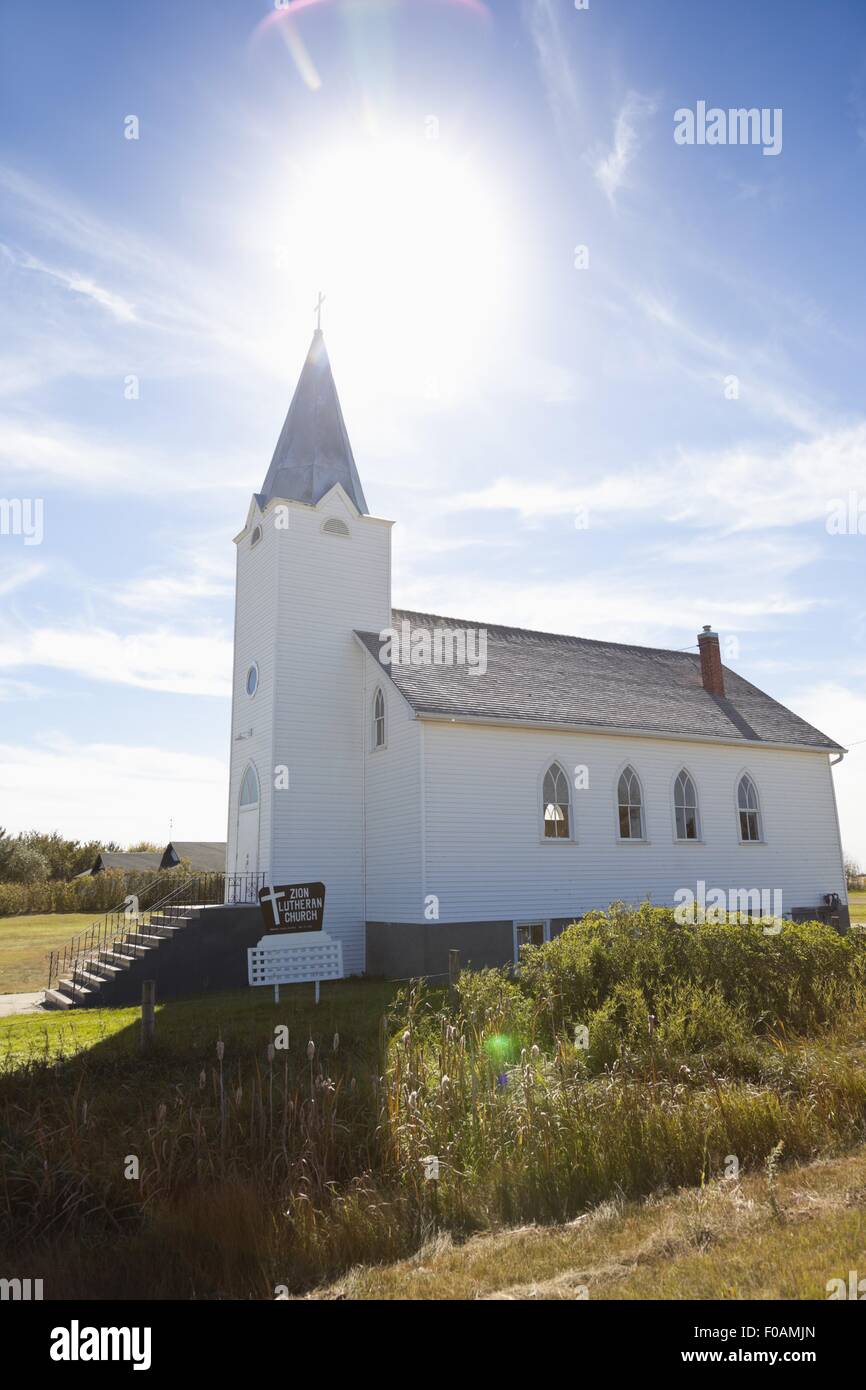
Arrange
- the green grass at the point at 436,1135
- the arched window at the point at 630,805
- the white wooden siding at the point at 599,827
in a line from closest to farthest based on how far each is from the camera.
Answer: the green grass at the point at 436,1135 → the white wooden siding at the point at 599,827 → the arched window at the point at 630,805

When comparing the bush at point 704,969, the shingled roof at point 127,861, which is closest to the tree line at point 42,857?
the shingled roof at point 127,861

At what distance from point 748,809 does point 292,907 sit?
14064mm

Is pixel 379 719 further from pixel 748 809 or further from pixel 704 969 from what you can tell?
pixel 704 969

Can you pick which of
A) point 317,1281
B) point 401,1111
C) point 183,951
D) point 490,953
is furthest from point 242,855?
point 317,1281

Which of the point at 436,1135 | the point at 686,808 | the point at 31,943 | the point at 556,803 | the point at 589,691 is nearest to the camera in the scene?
the point at 436,1135

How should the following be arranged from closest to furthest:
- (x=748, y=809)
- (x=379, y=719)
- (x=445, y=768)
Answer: (x=445, y=768) < (x=379, y=719) < (x=748, y=809)

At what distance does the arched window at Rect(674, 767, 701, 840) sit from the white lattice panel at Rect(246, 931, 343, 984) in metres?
10.3

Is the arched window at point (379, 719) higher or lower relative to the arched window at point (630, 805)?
higher

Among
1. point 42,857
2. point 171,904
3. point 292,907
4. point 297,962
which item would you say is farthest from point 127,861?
point 292,907

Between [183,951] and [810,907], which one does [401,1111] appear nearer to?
[183,951]

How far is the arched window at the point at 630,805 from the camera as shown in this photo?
73.5 feet

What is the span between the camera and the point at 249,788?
22.0 meters

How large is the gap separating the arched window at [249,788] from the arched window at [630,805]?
28.7 ft

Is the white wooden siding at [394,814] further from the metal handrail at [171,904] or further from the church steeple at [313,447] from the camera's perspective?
the church steeple at [313,447]
